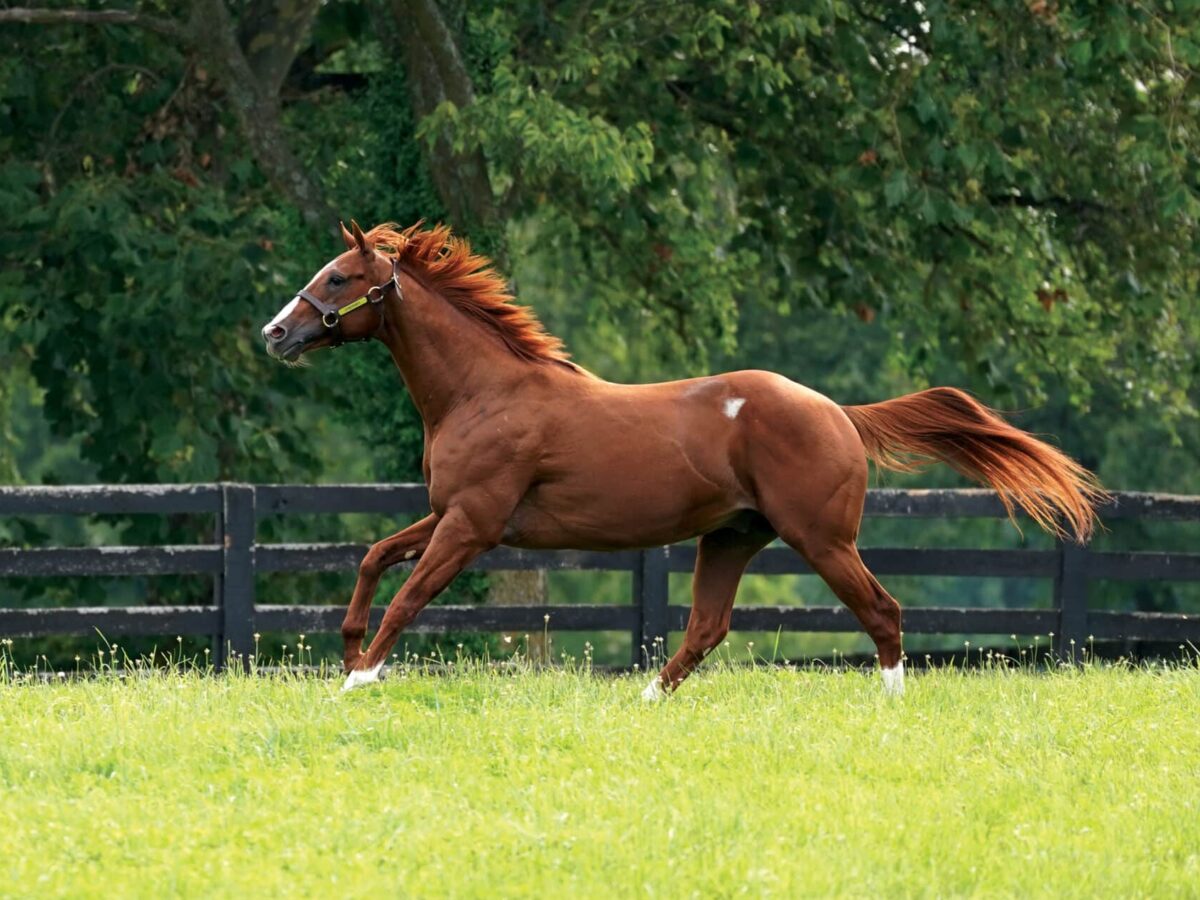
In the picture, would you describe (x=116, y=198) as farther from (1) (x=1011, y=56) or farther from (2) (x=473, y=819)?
(2) (x=473, y=819)

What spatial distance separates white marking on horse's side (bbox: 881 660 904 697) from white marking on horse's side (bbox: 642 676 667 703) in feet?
3.45

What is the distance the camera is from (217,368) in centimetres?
1583

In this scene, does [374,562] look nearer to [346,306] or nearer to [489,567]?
[346,306]

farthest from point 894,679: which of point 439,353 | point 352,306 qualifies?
point 352,306

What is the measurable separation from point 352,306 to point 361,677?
5.64 feet

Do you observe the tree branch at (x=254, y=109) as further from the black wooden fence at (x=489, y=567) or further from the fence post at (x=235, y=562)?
the fence post at (x=235, y=562)

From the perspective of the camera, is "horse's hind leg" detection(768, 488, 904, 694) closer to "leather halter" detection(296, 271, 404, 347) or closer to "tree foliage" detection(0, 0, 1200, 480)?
"leather halter" detection(296, 271, 404, 347)

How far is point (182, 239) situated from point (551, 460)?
6.74 meters

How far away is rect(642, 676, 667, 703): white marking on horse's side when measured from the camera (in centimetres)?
871

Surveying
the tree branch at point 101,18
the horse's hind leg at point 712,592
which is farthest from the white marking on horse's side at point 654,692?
the tree branch at point 101,18

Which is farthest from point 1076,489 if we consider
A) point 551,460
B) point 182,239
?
point 182,239

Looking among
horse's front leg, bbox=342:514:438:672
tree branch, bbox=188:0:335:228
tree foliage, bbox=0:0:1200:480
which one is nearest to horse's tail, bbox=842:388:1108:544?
horse's front leg, bbox=342:514:438:672

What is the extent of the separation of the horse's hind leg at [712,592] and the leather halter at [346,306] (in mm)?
1935

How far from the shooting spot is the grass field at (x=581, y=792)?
5.92 m
